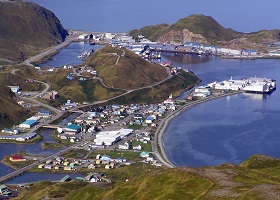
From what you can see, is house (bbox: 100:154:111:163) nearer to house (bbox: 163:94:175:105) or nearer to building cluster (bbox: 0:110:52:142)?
building cluster (bbox: 0:110:52:142)

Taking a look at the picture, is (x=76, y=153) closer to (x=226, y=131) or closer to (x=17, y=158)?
(x=17, y=158)

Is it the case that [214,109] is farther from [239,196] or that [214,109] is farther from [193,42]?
[193,42]

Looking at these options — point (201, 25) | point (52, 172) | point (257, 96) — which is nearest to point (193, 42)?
point (201, 25)

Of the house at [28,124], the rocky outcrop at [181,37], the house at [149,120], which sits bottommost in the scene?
the house at [149,120]

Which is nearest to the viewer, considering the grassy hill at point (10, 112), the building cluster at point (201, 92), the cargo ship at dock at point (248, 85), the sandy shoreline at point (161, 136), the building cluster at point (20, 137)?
the sandy shoreline at point (161, 136)

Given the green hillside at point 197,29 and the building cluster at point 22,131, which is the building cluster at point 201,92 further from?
the green hillside at point 197,29

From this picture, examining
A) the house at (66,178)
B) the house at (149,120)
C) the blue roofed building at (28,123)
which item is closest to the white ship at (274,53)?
the house at (149,120)

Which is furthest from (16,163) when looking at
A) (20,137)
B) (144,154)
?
(144,154)
